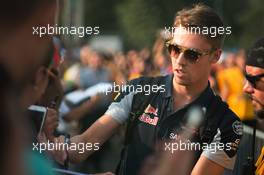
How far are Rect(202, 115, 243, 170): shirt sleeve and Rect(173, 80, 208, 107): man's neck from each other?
8.2 inches

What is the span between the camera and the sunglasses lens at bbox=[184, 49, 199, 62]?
276 cm

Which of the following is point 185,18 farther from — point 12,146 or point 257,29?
point 257,29

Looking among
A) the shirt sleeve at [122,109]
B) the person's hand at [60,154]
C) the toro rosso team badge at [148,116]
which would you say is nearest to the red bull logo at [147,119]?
the toro rosso team badge at [148,116]

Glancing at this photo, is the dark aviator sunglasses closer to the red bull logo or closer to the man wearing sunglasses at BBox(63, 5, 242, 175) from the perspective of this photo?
the man wearing sunglasses at BBox(63, 5, 242, 175)

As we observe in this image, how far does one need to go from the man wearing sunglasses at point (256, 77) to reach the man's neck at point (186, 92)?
34 cm

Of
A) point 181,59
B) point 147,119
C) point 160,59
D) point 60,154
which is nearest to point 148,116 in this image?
point 147,119

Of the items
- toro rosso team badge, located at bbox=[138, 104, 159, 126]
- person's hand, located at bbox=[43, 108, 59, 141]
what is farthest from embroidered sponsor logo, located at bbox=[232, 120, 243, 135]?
person's hand, located at bbox=[43, 108, 59, 141]

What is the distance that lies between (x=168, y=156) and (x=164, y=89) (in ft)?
4.41

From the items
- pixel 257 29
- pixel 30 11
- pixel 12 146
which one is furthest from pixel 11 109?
pixel 257 29

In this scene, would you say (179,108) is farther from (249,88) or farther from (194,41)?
(249,88)

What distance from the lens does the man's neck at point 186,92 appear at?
9.10 feet

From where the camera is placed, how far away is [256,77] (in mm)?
3037

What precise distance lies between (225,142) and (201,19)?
0.53 metres

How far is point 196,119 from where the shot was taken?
104 inches
